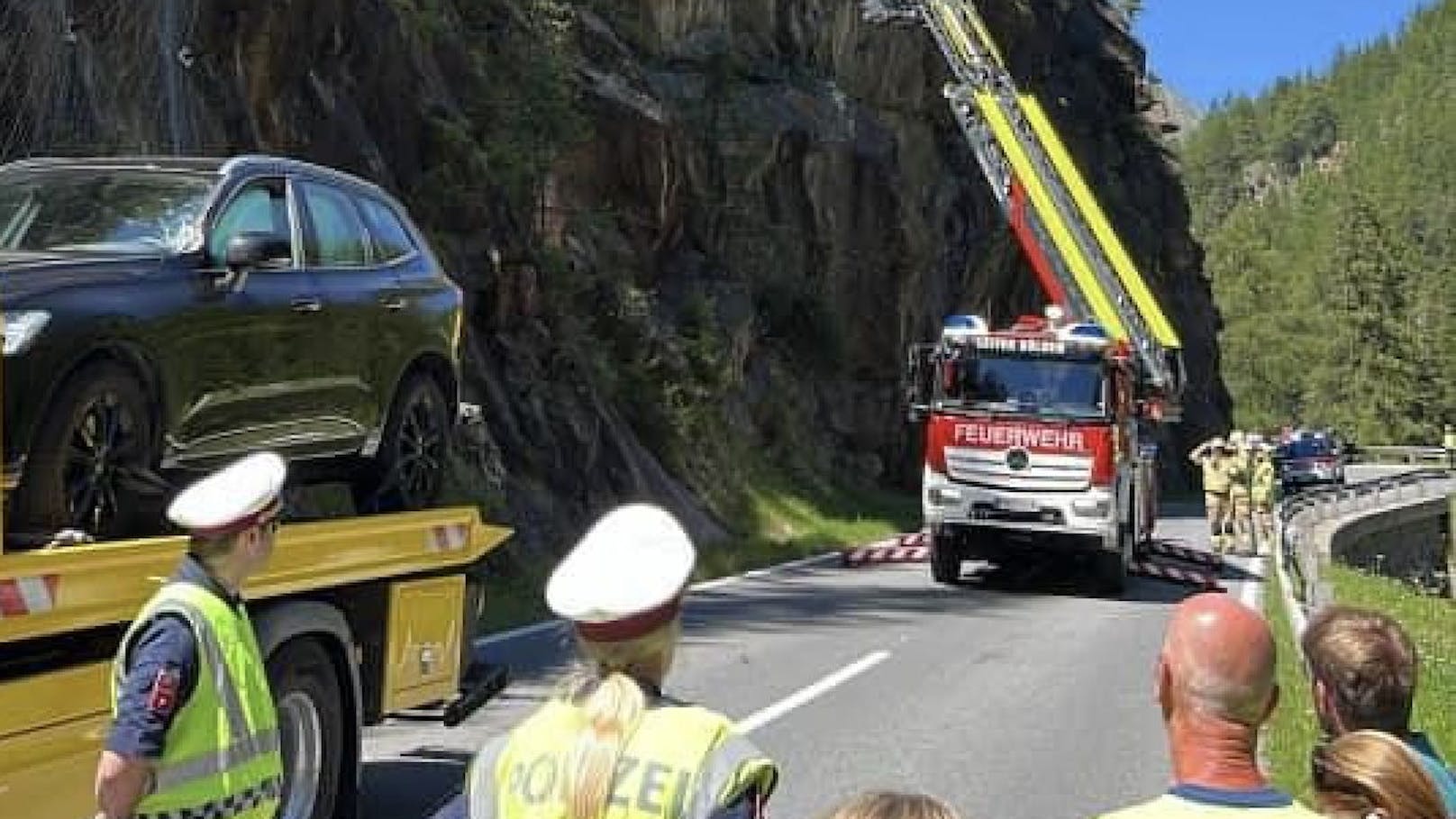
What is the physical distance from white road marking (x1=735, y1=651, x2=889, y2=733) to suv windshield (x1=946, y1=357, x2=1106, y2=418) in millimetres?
6463

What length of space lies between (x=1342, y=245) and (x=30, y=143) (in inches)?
4156

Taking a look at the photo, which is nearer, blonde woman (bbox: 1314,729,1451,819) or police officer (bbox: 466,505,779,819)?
police officer (bbox: 466,505,779,819)

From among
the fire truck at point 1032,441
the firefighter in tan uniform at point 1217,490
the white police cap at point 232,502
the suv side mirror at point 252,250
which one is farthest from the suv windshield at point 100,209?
the firefighter in tan uniform at point 1217,490

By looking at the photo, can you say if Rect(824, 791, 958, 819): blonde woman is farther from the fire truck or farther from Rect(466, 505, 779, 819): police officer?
the fire truck

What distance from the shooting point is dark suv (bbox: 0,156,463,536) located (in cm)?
562

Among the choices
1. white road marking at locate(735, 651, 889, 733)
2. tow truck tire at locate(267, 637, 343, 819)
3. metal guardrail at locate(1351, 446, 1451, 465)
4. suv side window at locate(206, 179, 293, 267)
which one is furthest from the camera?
metal guardrail at locate(1351, 446, 1451, 465)

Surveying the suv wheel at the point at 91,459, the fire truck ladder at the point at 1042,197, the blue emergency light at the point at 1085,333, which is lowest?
the suv wheel at the point at 91,459

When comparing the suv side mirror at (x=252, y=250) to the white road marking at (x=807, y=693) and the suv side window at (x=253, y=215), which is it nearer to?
the suv side window at (x=253, y=215)

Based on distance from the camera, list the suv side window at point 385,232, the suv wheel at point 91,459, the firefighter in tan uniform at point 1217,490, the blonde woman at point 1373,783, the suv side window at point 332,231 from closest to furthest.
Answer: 1. the blonde woman at point 1373,783
2. the suv wheel at point 91,459
3. the suv side window at point 332,231
4. the suv side window at point 385,232
5. the firefighter in tan uniform at point 1217,490

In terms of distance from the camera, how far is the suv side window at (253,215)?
6.67 metres

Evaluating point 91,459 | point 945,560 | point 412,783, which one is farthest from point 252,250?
point 945,560

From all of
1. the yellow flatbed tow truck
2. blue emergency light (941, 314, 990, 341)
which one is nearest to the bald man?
the yellow flatbed tow truck

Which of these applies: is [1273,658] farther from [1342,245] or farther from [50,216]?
[1342,245]

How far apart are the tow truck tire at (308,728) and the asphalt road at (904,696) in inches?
48.5
